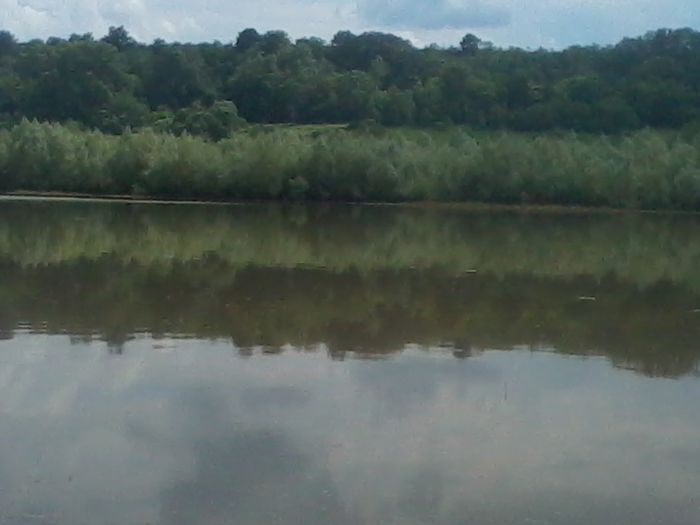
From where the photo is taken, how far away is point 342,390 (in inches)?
547

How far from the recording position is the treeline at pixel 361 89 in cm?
7538

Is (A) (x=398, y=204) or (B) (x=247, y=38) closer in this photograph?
(A) (x=398, y=204)

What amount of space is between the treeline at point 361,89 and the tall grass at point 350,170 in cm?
1100

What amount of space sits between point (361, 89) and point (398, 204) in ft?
75.5

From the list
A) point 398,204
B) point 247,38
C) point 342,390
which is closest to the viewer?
point 342,390

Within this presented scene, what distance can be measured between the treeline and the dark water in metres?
48.0

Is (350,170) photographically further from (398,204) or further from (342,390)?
(342,390)

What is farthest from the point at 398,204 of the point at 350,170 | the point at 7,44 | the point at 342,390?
the point at 7,44

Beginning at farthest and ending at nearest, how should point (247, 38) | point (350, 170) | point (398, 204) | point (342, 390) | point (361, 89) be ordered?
point (247, 38), point (361, 89), point (398, 204), point (350, 170), point (342, 390)

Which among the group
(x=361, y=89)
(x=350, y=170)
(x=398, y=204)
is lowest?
(x=398, y=204)

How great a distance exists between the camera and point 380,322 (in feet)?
63.4

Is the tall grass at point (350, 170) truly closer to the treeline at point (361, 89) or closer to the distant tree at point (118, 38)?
the treeline at point (361, 89)

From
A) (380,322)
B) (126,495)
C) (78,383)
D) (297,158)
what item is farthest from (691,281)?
(297,158)

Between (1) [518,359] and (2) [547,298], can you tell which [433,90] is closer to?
(2) [547,298]
